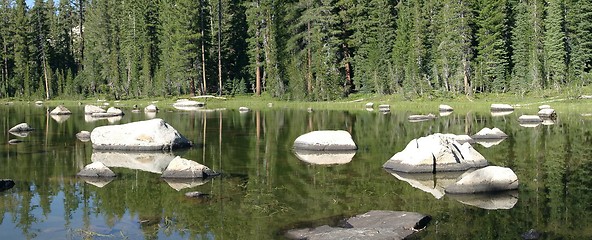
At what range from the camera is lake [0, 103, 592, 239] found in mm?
11586

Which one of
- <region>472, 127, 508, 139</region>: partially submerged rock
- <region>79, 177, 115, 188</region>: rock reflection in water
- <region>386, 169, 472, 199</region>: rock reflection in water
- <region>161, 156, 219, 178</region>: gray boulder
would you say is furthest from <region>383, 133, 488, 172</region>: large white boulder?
<region>79, 177, 115, 188</region>: rock reflection in water

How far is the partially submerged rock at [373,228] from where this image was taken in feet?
33.9

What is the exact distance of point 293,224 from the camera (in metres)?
11.8

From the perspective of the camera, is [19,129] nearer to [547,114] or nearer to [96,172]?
[96,172]

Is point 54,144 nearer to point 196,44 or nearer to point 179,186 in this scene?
point 179,186

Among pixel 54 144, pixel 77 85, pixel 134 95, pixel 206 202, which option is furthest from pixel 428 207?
pixel 77 85

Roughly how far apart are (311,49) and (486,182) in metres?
52.6

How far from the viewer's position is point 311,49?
66.2 meters

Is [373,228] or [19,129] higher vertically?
[19,129]

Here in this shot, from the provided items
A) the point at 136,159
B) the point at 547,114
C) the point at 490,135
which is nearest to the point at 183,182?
the point at 136,159

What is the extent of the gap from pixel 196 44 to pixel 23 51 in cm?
3318

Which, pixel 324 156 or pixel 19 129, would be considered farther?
pixel 19 129

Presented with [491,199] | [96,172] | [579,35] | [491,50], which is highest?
[579,35]

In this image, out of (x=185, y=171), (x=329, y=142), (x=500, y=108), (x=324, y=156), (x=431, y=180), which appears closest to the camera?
(x=431, y=180)
